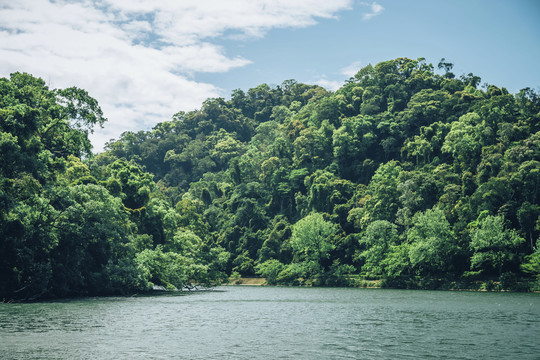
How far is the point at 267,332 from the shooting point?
95.7ft

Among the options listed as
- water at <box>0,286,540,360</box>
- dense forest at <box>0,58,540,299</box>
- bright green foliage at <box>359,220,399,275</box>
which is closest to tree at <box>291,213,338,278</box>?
dense forest at <box>0,58,540,299</box>

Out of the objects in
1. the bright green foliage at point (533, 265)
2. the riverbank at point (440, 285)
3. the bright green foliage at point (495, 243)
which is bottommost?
the riverbank at point (440, 285)

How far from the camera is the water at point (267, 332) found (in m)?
22.4

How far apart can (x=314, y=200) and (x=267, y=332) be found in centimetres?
7958

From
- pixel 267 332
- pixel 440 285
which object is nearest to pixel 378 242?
pixel 440 285

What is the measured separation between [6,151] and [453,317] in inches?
1409

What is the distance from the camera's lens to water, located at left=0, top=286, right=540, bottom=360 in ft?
73.6

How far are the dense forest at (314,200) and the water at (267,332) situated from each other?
9439 mm

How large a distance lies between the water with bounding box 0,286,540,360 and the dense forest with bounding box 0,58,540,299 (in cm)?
944

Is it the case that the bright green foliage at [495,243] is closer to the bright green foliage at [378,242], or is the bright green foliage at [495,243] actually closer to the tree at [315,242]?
Result: the bright green foliage at [378,242]

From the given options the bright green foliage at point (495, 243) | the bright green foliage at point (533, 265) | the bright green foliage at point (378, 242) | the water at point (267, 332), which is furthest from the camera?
the bright green foliage at point (378, 242)

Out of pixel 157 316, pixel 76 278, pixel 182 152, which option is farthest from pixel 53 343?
pixel 182 152

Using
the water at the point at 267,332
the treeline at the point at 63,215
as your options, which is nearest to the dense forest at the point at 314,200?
the treeline at the point at 63,215

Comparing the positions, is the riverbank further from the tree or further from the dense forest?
the tree
